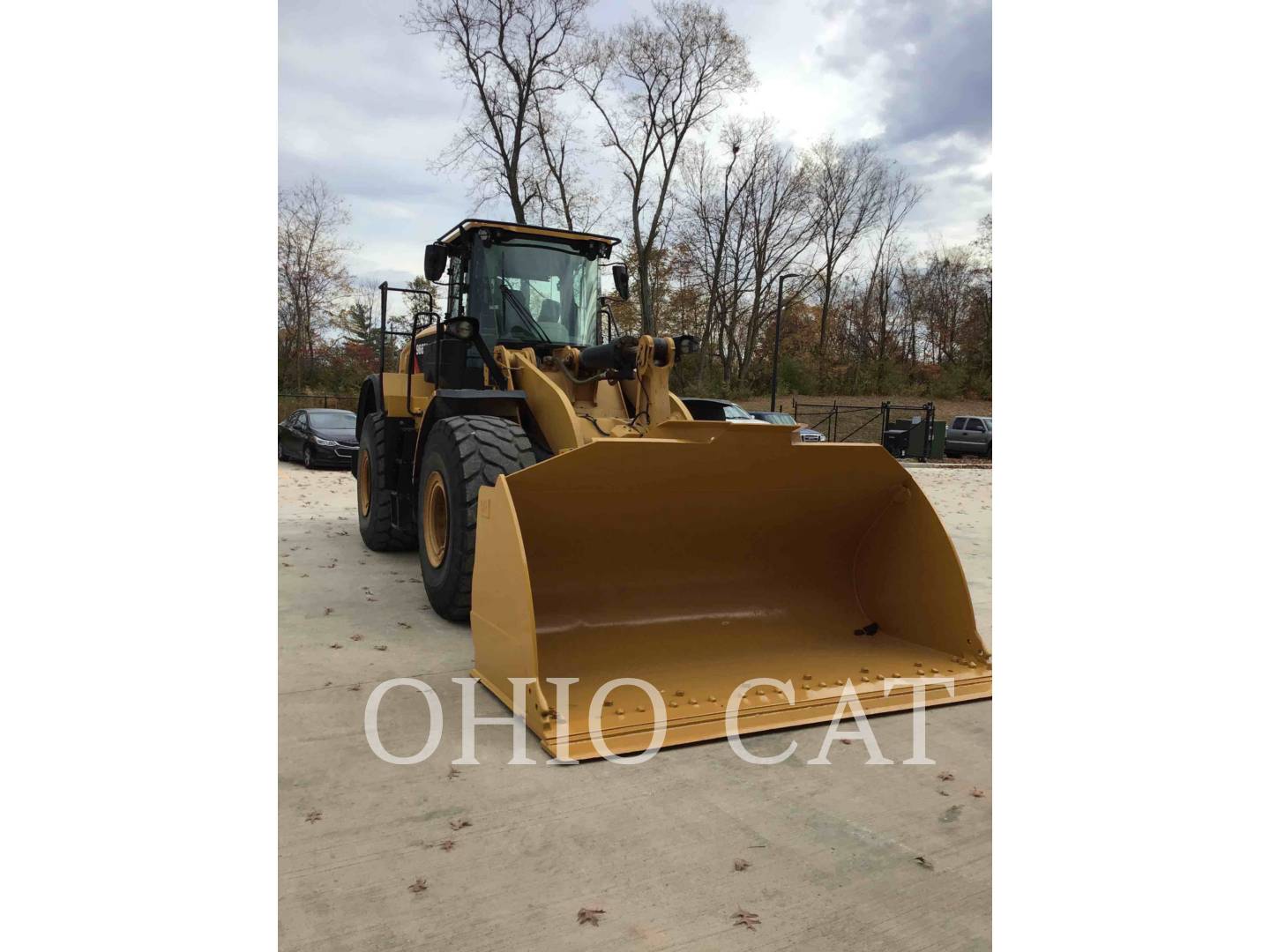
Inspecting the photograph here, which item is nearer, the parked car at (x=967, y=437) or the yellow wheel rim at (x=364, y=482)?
the yellow wheel rim at (x=364, y=482)

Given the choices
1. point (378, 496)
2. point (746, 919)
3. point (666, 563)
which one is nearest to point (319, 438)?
point (378, 496)

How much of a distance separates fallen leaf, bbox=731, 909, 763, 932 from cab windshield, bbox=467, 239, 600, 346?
Result: 4.78m

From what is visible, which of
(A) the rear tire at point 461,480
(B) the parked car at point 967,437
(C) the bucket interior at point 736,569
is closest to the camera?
(C) the bucket interior at point 736,569

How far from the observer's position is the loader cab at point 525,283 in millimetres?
6586

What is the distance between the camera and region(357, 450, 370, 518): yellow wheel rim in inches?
321

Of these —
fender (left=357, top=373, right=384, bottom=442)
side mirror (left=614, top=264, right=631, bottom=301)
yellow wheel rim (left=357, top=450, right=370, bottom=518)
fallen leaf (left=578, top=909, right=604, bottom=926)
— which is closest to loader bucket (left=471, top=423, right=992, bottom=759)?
fallen leaf (left=578, top=909, right=604, bottom=926)

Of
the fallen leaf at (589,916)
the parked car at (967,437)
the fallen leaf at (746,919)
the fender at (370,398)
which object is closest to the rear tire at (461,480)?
the fender at (370,398)

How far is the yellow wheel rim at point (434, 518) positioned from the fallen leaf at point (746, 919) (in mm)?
3658

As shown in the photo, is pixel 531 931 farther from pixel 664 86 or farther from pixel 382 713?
pixel 664 86

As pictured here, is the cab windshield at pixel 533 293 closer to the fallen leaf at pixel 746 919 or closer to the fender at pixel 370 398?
the fender at pixel 370 398

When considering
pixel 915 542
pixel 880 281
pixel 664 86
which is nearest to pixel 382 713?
pixel 915 542

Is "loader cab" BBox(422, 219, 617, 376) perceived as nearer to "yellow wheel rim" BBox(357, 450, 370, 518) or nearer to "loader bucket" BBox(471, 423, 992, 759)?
"yellow wheel rim" BBox(357, 450, 370, 518)

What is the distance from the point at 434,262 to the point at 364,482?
2608mm

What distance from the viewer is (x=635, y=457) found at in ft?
14.0
